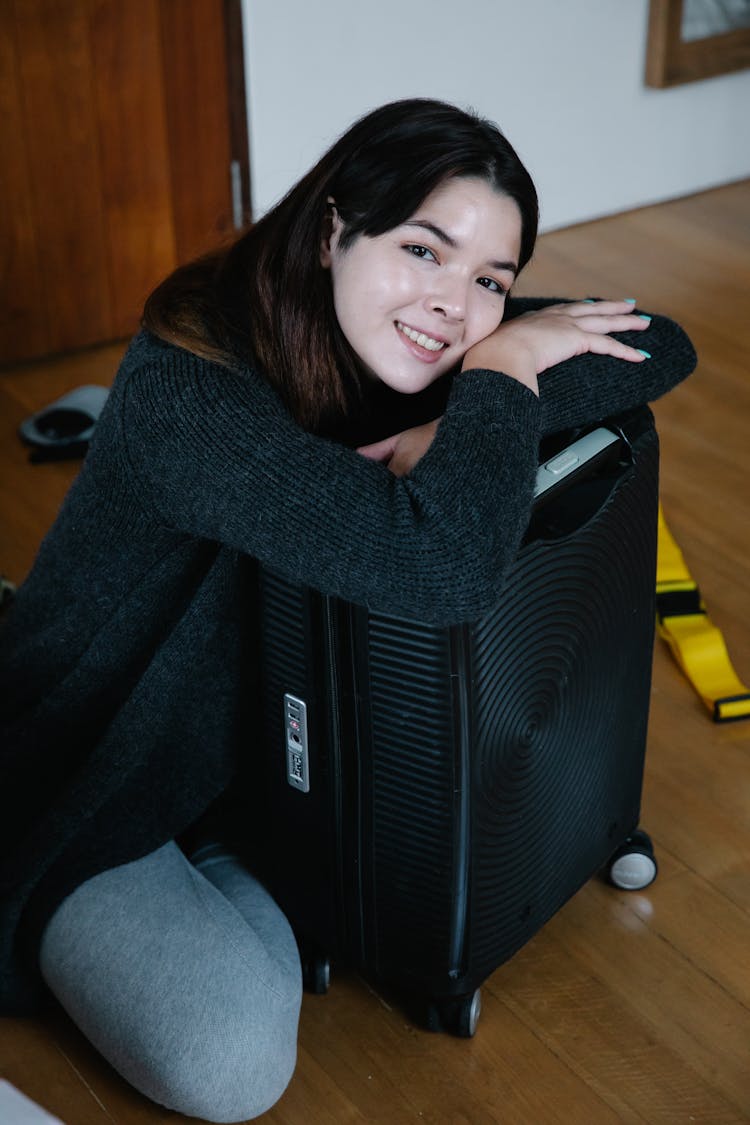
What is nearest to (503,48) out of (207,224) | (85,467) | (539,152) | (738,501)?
(539,152)

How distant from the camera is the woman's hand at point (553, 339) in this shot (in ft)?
4.09

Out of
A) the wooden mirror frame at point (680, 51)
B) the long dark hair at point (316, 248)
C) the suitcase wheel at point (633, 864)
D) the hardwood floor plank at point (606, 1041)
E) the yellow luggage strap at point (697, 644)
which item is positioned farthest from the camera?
the wooden mirror frame at point (680, 51)

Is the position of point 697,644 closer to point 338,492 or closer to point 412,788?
point 412,788

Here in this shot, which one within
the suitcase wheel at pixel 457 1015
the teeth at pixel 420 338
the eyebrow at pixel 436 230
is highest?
the eyebrow at pixel 436 230

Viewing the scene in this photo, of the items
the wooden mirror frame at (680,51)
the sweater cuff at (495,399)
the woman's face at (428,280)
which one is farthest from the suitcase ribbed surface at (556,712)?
the wooden mirror frame at (680,51)

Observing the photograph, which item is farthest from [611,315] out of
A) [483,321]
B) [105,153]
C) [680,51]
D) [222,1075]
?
[680,51]

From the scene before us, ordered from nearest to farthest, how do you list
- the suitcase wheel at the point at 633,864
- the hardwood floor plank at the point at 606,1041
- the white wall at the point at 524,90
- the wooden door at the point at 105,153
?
the hardwood floor plank at the point at 606,1041 → the suitcase wheel at the point at 633,864 → the wooden door at the point at 105,153 → the white wall at the point at 524,90

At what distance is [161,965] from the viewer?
1298mm

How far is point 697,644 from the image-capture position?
1938 mm

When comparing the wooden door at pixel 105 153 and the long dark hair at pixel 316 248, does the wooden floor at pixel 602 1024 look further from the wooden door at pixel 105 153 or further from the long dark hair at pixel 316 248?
the wooden door at pixel 105 153

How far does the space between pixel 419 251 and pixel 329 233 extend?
87 millimetres

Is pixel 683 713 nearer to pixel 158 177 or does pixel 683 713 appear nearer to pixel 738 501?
pixel 738 501

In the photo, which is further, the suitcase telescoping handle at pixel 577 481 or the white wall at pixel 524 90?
the white wall at pixel 524 90

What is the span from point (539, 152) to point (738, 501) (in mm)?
1235
